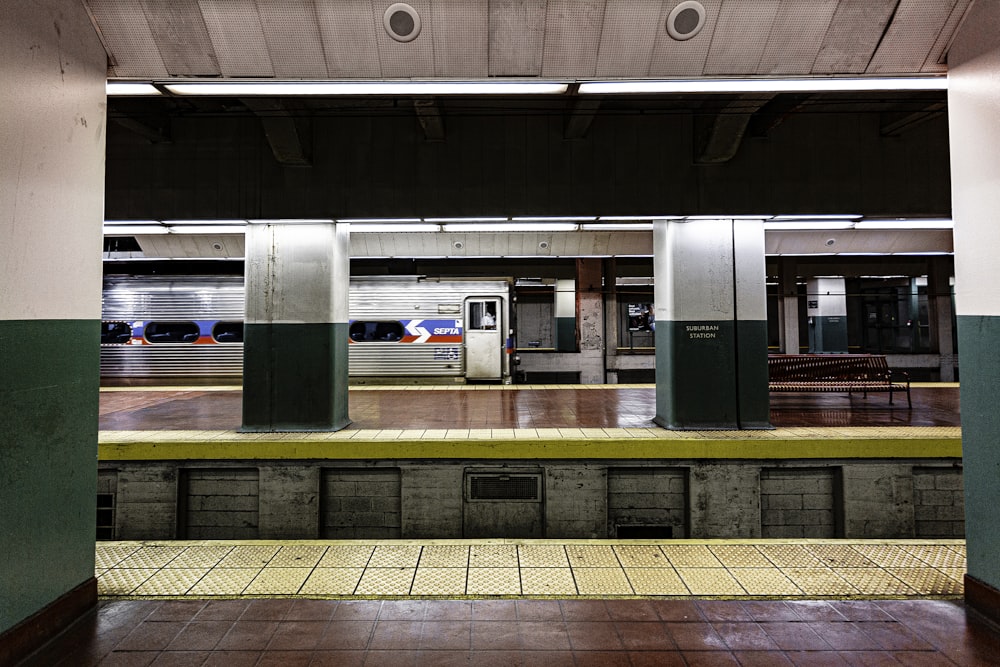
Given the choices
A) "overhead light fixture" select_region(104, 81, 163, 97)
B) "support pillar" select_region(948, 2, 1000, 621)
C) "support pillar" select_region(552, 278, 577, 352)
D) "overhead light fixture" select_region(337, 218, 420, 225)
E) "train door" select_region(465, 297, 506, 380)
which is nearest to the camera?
"support pillar" select_region(948, 2, 1000, 621)

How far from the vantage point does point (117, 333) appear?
11203mm

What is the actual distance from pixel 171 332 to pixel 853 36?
12453 millimetres

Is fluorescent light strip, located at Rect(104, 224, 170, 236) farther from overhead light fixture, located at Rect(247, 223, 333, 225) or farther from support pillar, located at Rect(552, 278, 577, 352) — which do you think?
support pillar, located at Rect(552, 278, 577, 352)

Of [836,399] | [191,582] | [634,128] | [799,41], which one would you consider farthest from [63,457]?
[836,399]

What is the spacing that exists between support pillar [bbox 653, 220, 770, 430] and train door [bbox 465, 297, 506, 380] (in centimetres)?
548

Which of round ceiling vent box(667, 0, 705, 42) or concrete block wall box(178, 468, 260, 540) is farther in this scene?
concrete block wall box(178, 468, 260, 540)

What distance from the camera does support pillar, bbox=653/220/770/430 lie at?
6.35m

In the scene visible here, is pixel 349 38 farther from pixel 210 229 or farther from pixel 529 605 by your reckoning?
pixel 210 229

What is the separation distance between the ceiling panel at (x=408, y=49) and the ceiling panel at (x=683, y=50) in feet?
4.81

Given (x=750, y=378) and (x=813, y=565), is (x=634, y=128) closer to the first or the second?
(x=750, y=378)

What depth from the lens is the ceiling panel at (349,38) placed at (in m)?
3.21

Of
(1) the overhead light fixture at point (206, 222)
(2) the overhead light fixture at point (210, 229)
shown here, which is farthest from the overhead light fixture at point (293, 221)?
(2) the overhead light fixture at point (210, 229)

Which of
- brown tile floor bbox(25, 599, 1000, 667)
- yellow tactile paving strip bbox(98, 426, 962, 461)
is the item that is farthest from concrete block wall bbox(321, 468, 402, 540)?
brown tile floor bbox(25, 599, 1000, 667)

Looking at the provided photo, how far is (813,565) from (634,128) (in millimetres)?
4911
